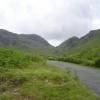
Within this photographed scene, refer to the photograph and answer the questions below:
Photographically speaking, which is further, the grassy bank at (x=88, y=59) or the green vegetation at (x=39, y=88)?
the grassy bank at (x=88, y=59)

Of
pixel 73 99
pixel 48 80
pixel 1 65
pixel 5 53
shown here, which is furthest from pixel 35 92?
pixel 5 53

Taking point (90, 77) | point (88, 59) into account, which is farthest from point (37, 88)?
point (88, 59)

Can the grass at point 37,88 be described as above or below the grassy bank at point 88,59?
below

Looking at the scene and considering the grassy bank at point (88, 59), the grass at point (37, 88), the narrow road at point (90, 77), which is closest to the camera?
the grass at point (37, 88)

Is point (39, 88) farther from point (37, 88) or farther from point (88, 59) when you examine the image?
point (88, 59)

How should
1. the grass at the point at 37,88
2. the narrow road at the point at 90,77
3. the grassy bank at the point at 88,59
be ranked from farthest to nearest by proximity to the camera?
the grassy bank at the point at 88,59, the narrow road at the point at 90,77, the grass at the point at 37,88

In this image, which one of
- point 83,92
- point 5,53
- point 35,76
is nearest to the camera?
point 83,92

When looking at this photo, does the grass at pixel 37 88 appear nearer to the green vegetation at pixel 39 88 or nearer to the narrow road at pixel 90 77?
the green vegetation at pixel 39 88

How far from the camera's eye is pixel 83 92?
837 inches

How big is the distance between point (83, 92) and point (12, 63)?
1527 centimetres

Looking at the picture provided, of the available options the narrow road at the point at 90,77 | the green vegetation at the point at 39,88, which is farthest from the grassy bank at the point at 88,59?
the green vegetation at the point at 39,88

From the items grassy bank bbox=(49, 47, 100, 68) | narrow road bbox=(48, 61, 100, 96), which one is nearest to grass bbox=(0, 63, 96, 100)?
narrow road bbox=(48, 61, 100, 96)

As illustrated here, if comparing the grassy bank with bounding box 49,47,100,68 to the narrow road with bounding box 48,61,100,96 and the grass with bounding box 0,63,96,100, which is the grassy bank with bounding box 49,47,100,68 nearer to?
the narrow road with bounding box 48,61,100,96

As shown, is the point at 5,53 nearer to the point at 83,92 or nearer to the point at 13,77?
the point at 13,77
